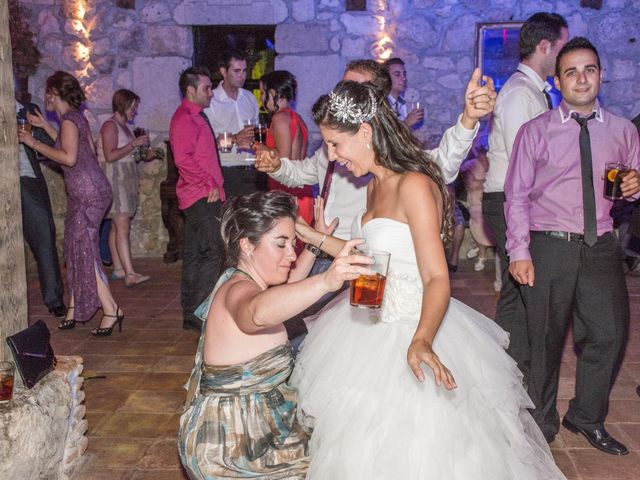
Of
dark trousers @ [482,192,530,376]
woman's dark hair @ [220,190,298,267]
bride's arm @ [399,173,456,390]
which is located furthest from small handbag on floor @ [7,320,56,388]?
dark trousers @ [482,192,530,376]

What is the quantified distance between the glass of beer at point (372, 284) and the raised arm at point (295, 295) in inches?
1.8

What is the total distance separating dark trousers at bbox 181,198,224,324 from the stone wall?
3.00 m

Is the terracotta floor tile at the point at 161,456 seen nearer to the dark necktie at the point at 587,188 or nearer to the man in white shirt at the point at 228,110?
the dark necktie at the point at 587,188

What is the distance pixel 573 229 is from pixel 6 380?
235 centimetres

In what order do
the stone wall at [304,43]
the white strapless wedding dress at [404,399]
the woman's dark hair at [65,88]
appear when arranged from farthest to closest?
the stone wall at [304,43] < the woman's dark hair at [65,88] < the white strapless wedding dress at [404,399]

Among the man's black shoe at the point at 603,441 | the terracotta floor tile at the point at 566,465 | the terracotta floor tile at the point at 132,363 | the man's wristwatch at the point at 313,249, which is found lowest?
the terracotta floor tile at the point at 132,363

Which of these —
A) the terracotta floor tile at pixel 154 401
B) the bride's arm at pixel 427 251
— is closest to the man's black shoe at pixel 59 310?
the terracotta floor tile at pixel 154 401

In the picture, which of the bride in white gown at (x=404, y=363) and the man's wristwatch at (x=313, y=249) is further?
the man's wristwatch at (x=313, y=249)

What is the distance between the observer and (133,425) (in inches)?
140

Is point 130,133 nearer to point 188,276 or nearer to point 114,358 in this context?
point 188,276

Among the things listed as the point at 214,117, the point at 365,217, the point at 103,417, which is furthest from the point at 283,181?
the point at 214,117

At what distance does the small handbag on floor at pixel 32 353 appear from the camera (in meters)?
2.61

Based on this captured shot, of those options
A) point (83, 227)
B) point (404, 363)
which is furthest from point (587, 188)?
point (83, 227)

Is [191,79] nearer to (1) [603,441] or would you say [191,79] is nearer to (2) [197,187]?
(2) [197,187]
